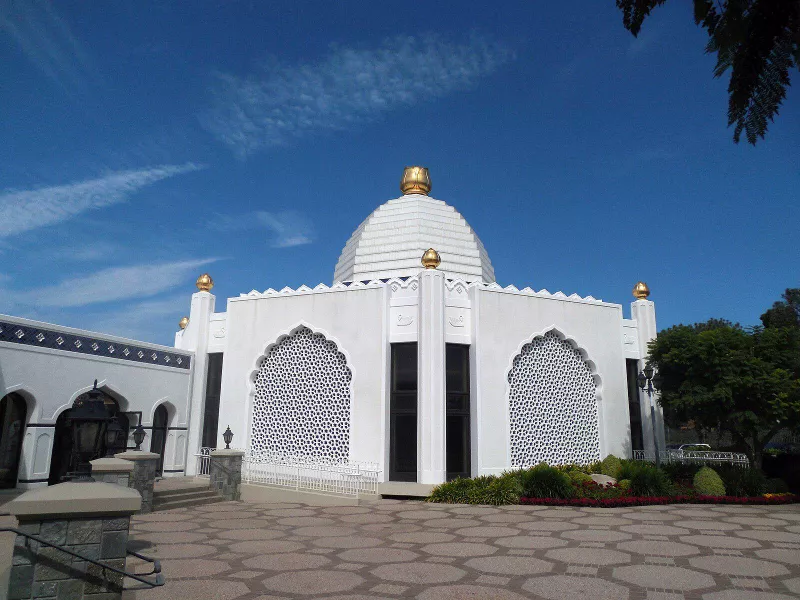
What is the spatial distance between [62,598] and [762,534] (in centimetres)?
812

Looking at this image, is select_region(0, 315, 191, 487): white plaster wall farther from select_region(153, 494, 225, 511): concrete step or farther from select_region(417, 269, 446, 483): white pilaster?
select_region(417, 269, 446, 483): white pilaster

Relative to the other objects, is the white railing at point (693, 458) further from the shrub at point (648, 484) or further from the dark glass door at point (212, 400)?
the dark glass door at point (212, 400)

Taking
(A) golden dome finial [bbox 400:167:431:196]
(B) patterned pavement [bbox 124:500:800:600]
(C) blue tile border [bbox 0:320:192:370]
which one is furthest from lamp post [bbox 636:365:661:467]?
(C) blue tile border [bbox 0:320:192:370]

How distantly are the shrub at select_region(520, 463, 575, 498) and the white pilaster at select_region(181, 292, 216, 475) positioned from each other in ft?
25.0

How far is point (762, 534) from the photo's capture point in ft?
25.1

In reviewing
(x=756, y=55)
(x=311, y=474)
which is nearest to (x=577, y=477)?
(x=311, y=474)

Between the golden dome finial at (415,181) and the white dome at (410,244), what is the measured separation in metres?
0.86

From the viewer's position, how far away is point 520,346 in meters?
12.7

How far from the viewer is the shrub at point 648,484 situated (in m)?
10.9

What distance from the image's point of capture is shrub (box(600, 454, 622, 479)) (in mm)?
11898

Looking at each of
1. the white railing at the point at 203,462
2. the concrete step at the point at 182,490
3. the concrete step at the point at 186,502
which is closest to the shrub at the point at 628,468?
the concrete step at the point at 186,502

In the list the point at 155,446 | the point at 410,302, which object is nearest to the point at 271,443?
the point at 155,446

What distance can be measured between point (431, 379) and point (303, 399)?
3091 mm

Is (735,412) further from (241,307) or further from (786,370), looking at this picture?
(241,307)
